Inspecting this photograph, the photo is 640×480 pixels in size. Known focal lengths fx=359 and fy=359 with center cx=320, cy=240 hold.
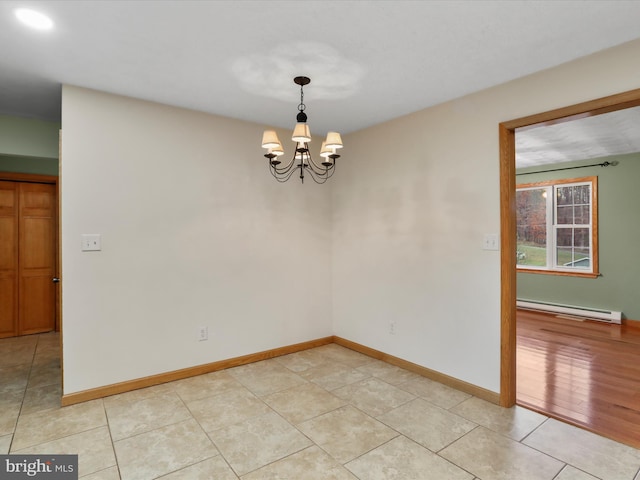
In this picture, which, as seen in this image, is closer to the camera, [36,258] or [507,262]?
[507,262]

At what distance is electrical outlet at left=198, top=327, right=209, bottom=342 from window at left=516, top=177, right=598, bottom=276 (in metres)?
5.63

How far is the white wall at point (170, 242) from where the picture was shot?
282cm

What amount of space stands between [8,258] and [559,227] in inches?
320

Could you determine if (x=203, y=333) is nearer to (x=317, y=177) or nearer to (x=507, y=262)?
(x=317, y=177)

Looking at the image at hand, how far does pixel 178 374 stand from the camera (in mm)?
3240

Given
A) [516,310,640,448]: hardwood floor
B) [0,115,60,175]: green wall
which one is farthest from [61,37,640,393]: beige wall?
[0,115,60,175]: green wall

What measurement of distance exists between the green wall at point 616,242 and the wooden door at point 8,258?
804 cm

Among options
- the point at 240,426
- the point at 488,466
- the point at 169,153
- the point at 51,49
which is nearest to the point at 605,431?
the point at 488,466

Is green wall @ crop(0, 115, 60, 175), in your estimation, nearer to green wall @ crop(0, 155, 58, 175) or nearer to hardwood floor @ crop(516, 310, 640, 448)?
green wall @ crop(0, 155, 58, 175)

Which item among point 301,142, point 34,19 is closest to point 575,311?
point 301,142

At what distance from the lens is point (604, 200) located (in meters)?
5.50

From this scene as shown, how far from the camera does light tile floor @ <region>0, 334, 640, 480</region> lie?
2.00 m

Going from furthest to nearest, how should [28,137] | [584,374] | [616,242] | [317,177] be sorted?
[616,242], [317,177], [28,137], [584,374]

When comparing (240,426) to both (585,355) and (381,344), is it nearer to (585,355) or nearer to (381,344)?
(381,344)
